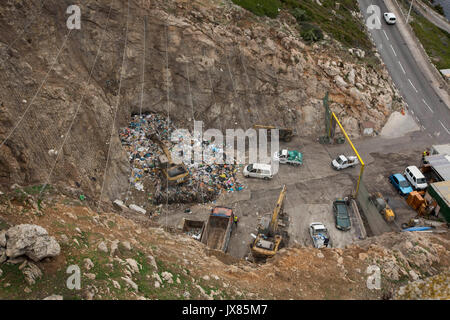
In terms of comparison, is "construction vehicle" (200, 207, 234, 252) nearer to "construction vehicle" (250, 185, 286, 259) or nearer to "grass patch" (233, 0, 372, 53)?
"construction vehicle" (250, 185, 286, 259)

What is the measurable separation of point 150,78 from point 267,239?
13.1 m

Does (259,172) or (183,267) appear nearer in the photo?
(183,267)

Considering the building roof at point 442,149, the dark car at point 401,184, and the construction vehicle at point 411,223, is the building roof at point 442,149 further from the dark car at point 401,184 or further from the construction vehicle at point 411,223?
the construction vehicle at point 411,223

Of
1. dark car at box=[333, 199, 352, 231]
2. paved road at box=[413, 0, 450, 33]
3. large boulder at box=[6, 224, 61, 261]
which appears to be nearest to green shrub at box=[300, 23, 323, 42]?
dark car at box=[333, 199, 352, 231]

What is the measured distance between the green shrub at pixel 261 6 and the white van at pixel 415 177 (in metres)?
14.2

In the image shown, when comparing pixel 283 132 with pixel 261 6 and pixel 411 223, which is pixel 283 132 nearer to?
pixel 411 223

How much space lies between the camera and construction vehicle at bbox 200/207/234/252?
17.8 meters

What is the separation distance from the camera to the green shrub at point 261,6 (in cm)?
2626

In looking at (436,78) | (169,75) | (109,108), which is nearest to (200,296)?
(109,108)

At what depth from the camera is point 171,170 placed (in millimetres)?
20031

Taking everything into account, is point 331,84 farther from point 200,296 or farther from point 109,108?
point 200,296

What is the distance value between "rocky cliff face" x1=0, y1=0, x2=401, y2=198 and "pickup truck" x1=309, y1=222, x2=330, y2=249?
8444 mm

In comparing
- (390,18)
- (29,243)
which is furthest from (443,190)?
(390,18)

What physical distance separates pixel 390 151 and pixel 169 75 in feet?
49.9
